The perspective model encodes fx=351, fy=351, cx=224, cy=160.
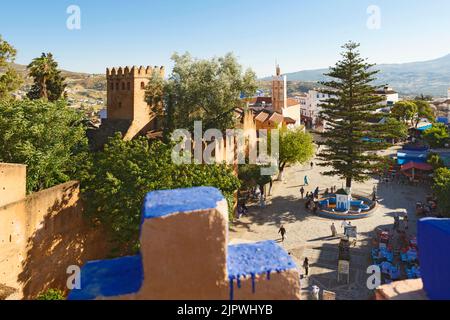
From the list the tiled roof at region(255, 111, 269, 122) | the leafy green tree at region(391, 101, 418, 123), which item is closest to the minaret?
the tiled roof at region(255, 111, 269, 122)

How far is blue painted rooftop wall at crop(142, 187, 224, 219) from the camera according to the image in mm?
4102

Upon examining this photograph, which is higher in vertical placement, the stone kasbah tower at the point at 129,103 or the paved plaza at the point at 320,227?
the stone kasbah tower at the point at 129,103

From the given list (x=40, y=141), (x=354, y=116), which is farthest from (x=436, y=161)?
(x=40, y=141)

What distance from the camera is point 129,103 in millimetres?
29500

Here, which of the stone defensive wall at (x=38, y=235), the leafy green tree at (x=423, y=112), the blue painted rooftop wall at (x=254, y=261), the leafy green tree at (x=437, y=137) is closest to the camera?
the blue painted rooftop wall at (x=254, y=261)

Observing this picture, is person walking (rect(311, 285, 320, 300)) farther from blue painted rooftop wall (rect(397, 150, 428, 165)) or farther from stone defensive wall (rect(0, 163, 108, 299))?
blue painted rooftop wall (rect(397, 150, 428, 165))

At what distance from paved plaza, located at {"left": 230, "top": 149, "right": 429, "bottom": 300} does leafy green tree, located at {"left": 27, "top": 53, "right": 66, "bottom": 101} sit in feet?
56.5

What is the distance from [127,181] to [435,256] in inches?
480

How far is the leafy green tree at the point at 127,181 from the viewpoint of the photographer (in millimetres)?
13820

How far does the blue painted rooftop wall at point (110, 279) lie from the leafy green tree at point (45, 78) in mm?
24325

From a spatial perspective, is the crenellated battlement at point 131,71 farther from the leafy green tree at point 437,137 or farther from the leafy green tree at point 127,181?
the leafy green tree at point 437,137

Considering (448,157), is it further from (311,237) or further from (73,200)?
Result: (73,200)

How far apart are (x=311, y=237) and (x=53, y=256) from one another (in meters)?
13.3

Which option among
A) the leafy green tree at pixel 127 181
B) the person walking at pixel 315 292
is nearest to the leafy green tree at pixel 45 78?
the leafy green tree at pixel 127 181
